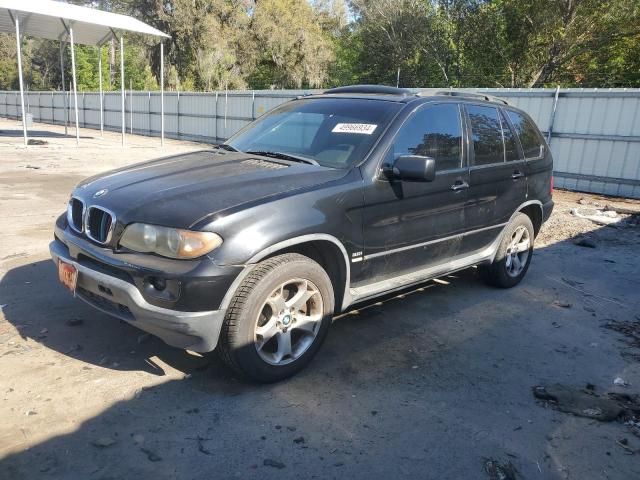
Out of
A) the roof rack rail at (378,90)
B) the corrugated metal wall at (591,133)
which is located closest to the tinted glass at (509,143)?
the roof rack rail at (378,90)

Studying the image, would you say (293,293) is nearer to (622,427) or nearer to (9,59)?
(622,427)

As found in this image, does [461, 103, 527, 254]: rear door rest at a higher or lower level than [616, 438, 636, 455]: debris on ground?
higher

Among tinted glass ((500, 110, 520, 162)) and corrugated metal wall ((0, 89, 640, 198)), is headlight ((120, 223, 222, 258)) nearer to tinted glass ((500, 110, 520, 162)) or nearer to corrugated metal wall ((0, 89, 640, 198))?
tinted glass ((500, 110, 520, 162))

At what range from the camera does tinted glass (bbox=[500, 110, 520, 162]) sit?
509 centimetres

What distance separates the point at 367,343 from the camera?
4.07m

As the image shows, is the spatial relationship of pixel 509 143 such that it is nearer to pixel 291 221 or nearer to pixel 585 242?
pixel 291 221

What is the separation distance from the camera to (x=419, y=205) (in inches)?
161

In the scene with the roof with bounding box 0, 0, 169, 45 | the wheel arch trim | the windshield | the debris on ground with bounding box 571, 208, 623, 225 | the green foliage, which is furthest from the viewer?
the green foliage

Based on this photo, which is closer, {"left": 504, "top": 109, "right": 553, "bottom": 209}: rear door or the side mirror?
the side mirror

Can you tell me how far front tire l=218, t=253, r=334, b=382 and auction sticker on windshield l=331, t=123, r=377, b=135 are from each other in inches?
45.7

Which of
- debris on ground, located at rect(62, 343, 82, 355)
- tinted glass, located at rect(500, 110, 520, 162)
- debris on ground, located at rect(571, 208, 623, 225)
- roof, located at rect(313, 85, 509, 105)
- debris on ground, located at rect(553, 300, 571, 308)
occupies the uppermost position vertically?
roof, located at rect(313, 85, 509, 105)

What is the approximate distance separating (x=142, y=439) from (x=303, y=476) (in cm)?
87

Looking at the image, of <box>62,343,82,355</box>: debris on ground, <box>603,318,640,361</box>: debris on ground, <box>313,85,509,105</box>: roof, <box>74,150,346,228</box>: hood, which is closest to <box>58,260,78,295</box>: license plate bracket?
<box>74,150,346,228</box>: hood

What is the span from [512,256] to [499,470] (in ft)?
10.4
